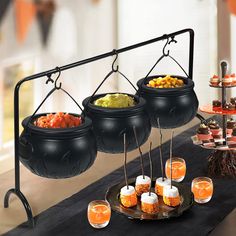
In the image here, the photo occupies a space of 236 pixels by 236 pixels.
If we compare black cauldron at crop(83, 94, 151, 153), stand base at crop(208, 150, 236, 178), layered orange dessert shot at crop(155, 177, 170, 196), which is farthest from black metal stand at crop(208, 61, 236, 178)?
black cauldron at crop(83, 94, 151, 153)

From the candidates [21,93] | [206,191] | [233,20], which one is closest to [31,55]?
[21,93]

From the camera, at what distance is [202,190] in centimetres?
344

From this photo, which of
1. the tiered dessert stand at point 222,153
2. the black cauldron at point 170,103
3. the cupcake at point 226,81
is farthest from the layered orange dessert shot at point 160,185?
the cupcake at point 226,81

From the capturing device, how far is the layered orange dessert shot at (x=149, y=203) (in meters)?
3.23

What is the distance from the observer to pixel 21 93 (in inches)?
188

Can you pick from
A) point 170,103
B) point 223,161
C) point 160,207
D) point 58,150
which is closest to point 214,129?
point 223,161

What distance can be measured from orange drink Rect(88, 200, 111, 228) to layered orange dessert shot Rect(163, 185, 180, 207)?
0.97 feet

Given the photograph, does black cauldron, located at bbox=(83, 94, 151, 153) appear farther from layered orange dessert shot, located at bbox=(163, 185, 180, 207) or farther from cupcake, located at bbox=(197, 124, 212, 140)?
cupcake, located at bbox=(197, 124, 212, 140)

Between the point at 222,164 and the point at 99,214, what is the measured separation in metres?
1.02

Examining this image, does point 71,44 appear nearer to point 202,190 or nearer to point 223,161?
point 223,161

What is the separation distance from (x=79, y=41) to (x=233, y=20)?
5.35 feet

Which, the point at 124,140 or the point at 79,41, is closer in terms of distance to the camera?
the point at 124,140

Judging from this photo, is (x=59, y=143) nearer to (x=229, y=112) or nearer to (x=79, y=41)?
(x=229, y=112)

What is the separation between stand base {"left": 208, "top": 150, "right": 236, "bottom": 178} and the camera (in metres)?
3.89
